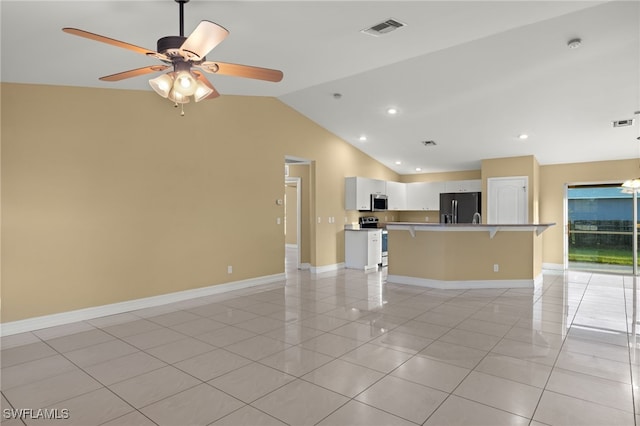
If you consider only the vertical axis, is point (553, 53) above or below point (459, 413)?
above

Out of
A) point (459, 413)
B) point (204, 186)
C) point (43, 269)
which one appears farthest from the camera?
point (204, 186)

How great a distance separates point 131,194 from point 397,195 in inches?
248

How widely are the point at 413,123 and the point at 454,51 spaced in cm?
226

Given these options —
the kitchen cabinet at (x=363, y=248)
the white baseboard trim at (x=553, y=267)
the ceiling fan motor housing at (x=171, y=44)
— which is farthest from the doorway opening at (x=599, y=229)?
the ceiling fan motor housing at (x=171, y=44)

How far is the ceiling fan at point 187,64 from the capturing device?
7.36 ft

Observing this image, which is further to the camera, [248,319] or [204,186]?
[204,186]

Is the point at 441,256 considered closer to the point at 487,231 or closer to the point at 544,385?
the point at 487,231

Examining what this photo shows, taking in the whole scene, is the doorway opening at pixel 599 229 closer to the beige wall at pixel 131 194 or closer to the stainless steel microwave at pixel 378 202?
the stainless steel microwave at pixel 378 202

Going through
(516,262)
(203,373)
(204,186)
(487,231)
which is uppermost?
(204,186)

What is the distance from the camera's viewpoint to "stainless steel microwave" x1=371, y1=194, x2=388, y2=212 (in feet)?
26.8

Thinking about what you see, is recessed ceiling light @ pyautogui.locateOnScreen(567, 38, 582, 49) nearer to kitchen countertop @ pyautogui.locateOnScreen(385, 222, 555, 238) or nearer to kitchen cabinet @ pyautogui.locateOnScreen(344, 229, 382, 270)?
kitchen countertop @ pyautogui.locateOnScreen(385, 222, 555, 238)

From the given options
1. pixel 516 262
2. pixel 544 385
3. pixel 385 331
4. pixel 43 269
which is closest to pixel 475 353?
pixel 544 385

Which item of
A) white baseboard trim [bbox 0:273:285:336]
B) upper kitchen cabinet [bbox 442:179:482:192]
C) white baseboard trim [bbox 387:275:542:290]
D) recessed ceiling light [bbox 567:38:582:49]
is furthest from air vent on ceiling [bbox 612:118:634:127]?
white baseboard trim [bbox 0:273:285:336]

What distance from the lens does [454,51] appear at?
426cm
